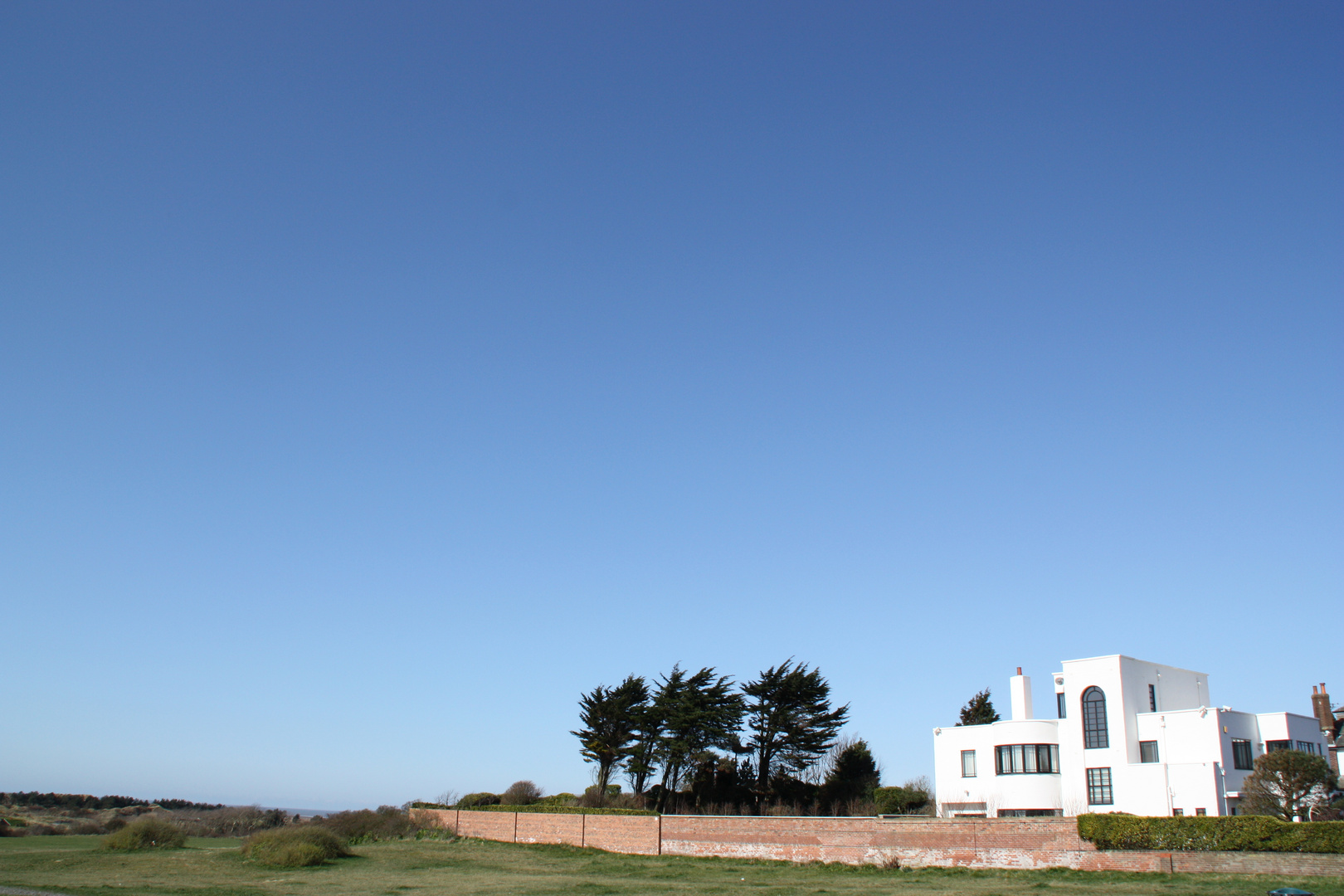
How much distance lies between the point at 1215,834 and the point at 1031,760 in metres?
12.1

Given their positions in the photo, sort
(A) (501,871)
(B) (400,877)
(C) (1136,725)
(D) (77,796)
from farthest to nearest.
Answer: (D) (77,796) → (C) (1136,725) → (A) (501,871) → (B) (400,877)

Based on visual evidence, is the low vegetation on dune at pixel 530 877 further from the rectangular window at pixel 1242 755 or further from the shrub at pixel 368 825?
the rectangular window at pixel 1242 755

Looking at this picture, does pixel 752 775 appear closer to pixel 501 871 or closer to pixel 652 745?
pixel 652 745

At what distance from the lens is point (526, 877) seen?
31.3 metres

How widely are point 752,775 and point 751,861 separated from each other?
19.2m

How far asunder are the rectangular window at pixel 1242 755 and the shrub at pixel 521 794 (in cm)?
3538

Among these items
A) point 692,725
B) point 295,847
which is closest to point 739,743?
point 692,725

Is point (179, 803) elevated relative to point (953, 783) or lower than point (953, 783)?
lower

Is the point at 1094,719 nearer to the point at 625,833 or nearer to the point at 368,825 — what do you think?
the point at 625,833

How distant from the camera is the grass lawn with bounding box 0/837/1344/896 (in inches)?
964

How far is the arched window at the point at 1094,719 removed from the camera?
36.4 metres

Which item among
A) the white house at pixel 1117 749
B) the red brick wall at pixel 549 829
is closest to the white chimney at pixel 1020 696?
the white house at pixel 1117 749

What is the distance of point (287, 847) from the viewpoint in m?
36.3

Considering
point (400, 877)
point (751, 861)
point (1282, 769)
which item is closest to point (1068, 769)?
point (1282, 769)
